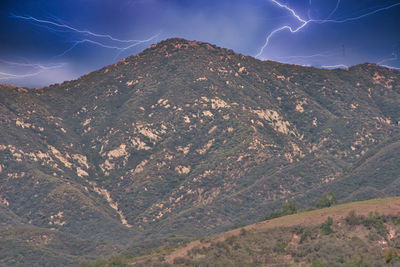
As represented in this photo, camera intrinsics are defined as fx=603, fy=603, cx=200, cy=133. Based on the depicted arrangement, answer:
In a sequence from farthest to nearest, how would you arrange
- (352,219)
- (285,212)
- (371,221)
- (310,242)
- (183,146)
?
(183,146) < (285,212) < (352,219) < (310,242) < (371,221)

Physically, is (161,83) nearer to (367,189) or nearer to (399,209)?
(367,189)

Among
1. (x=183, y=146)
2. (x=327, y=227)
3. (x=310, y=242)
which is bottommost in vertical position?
(x=310, y=242)

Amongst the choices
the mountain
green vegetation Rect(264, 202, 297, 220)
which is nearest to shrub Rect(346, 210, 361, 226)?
green vegetation Rect(264, 202, 297, 220)

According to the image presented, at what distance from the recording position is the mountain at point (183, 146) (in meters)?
119

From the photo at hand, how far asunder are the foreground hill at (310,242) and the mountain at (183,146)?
3012 cm

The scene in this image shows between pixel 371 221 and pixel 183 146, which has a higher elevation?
pixel 183 146

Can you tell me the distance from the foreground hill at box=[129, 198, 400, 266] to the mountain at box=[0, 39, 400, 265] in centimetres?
3012

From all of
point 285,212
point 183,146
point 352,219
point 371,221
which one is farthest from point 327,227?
point 183,146

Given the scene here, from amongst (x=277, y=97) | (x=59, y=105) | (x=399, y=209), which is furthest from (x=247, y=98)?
(x=399, y=209)

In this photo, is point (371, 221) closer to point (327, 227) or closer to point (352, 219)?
point (352, 219)

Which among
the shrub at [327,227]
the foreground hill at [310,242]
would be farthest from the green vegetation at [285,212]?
the shrub at [327,227]

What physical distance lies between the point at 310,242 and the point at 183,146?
80955 millimetres

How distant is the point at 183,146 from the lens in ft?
477

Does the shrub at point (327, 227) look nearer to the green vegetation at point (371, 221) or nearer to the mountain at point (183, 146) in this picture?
the green vegetation at point (371, 221)
